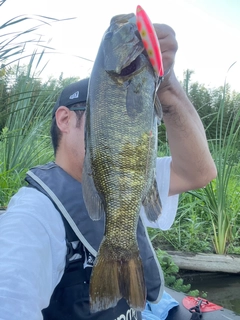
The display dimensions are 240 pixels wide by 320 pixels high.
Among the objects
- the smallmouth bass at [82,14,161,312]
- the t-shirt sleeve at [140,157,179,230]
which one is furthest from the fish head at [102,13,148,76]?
the t-shirt sleeve at [140,157,179,230]

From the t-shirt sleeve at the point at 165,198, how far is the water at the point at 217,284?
2.76 meters

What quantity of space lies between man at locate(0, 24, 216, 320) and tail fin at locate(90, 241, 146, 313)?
18 centimetres

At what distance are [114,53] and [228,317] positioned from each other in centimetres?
210

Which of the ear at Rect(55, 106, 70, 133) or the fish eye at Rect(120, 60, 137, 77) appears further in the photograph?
the ear at Rect(55, 106, 70, 133)

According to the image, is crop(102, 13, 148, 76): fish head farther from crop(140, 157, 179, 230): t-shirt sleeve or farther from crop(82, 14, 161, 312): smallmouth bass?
crop(140, 157, 179, 230): t-shirt sleeve

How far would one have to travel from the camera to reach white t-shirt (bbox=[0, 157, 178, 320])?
1193 millimetres

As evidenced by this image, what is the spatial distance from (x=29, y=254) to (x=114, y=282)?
280 millimetres

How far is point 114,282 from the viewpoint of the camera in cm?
129

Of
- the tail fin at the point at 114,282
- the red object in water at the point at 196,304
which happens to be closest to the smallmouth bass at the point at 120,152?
the tail fin at the point at 114,282

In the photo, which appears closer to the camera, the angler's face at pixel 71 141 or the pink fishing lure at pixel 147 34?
the pink fishing lure at pixel 147 34

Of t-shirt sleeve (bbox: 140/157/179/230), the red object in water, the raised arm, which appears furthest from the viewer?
the red object in water

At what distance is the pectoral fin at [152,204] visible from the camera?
1358 mm

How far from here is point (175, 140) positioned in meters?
1.92

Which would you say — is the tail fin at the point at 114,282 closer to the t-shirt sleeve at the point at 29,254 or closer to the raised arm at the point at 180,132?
the t-shirt sleeve at the point at 29,254
